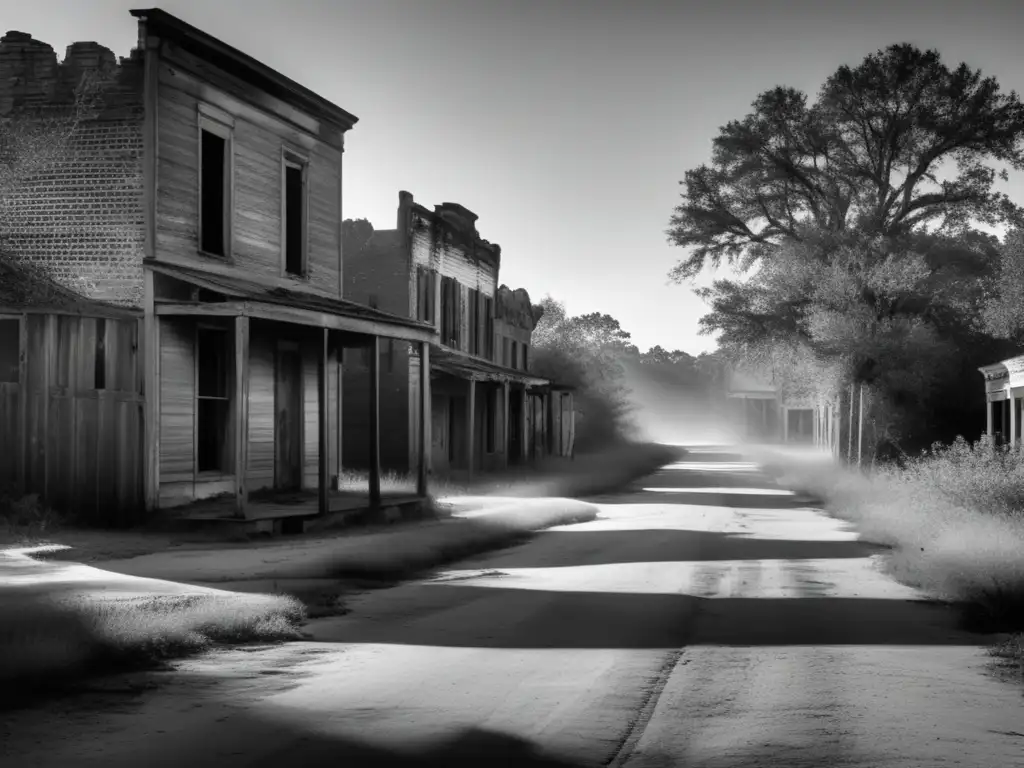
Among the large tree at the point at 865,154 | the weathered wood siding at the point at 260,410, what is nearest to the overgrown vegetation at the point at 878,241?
the large tree at the point at 865,154

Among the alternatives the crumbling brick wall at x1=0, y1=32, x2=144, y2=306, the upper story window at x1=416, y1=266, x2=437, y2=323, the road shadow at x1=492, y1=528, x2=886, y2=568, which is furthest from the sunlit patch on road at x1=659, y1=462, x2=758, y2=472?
the crumbling brick wall at x1=0, y1=32, x2=144, y2=306

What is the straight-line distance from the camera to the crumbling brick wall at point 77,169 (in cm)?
1716

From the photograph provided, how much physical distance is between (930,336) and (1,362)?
23.7 metres

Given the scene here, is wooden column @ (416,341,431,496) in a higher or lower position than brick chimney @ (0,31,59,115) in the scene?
lower

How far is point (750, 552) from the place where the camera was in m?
16.5

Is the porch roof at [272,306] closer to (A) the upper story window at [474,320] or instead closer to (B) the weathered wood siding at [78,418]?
(B) the weathered wood siding at [78,418]

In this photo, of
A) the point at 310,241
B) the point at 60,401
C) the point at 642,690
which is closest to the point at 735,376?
the point at 310,241

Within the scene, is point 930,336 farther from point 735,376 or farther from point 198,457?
point 735,376

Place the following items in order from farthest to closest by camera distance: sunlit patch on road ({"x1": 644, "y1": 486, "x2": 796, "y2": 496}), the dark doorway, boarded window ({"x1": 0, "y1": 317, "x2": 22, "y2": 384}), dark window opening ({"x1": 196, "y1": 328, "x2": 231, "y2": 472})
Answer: sunlit patch on road ({"x1": 644, "y1": 486, "x2": 796, "y2": 496}) → the dark doorway → dark window opening ({"x1": 196, "y1": 328, "x2": 231, "y2": 472}) → boarded window ({"x1": 0, "y1": 317, "x2": 22, "y2": 384})

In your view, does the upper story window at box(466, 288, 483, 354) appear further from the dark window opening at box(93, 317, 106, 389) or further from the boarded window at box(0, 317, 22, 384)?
the boarded window at box(0, 317, 22, 384)

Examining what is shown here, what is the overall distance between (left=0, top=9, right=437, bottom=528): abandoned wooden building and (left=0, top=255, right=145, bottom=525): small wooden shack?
22mm

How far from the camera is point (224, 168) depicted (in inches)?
750

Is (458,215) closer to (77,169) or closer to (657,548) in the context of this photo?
(77,169)

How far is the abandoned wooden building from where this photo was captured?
16.1 metres
